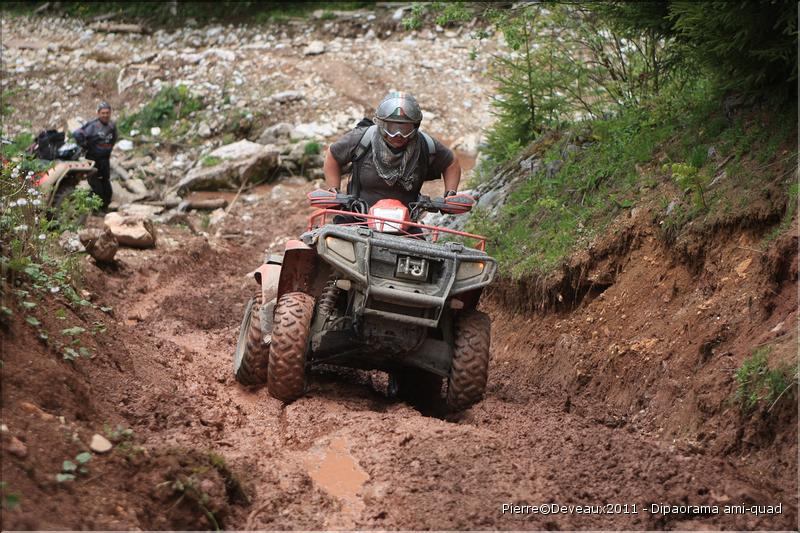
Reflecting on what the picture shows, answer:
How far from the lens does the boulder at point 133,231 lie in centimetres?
1487

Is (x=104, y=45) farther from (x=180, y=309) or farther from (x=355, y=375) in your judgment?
(x=355, y=375)

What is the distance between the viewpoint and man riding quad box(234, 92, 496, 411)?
7.39 meters

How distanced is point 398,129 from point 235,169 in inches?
464

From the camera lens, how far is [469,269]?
7582 mm

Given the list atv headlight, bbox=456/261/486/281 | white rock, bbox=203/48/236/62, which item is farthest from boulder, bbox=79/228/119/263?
white rock, bbox=203/48/236/62

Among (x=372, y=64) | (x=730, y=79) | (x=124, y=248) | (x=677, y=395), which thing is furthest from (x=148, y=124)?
(x=677, y=395)

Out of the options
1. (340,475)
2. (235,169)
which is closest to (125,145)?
(235,169)

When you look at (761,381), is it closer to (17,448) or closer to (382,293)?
(382,293)

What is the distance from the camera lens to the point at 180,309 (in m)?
Result: 12.1

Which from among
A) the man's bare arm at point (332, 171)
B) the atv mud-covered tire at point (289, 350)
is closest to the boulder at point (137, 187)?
the man's bare arm at point (332, 171)

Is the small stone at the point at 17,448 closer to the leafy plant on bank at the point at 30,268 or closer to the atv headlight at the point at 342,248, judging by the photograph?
the leafy plant on bank at the point at 30,268

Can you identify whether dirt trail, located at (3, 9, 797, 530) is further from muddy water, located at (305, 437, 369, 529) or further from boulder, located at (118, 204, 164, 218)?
boulder, located at (118, 204, 164, 218)

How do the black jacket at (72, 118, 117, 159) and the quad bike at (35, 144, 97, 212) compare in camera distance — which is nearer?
the quad bike at (35, 144, 97, 212)

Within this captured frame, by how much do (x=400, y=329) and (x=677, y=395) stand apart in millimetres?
2031
